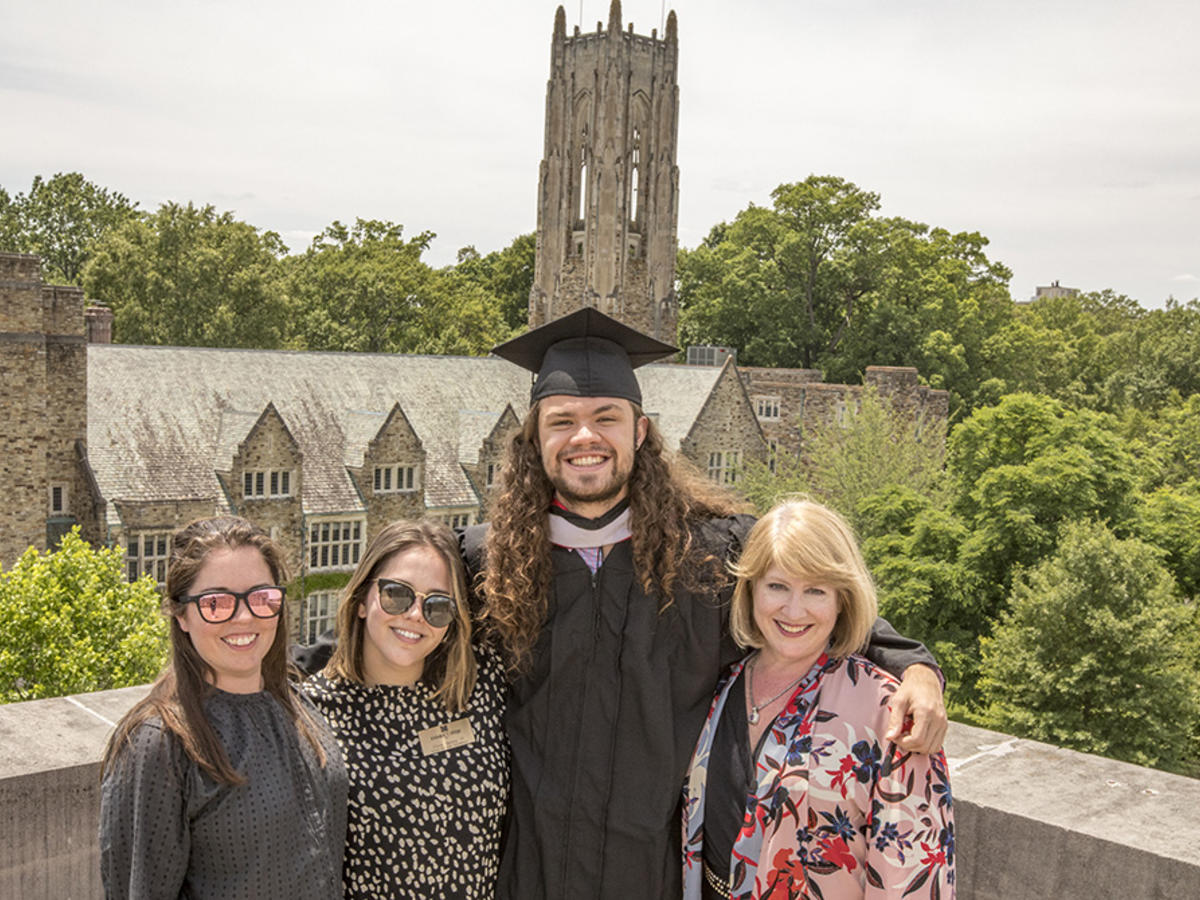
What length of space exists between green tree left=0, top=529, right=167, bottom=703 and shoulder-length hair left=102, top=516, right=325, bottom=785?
52.5 feet

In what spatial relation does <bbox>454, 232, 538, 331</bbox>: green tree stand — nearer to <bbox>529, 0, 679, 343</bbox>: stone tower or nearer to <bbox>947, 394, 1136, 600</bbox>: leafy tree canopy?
<bbox>529, 0, 679, 343</bbox>: stone tower

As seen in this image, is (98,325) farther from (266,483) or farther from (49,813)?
(49,813)

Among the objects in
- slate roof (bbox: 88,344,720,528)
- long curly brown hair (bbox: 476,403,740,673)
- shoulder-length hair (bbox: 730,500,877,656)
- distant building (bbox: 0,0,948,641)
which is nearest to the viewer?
shoulder-length hair (bbox: 730,500,877,656)

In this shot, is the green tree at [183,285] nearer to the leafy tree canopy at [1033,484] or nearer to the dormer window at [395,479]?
the dormer window at [395,479]

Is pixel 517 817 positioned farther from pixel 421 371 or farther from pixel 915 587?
pixel 421 371

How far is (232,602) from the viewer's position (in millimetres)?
2773

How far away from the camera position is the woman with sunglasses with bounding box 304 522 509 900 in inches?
121

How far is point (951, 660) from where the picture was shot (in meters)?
20.7

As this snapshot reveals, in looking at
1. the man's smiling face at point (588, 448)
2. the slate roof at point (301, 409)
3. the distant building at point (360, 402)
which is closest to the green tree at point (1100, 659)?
the distant building at point (360, 402)

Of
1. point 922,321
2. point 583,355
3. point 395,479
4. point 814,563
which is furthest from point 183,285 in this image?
point 814,563

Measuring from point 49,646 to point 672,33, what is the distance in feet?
128

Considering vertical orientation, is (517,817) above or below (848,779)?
below

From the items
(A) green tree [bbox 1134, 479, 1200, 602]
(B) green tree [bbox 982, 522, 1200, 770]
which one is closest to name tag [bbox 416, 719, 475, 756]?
(B) green tree [bbox 982, 522, 1200, 770]

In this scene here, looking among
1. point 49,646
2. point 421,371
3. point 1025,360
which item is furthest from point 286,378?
point 1025,360
